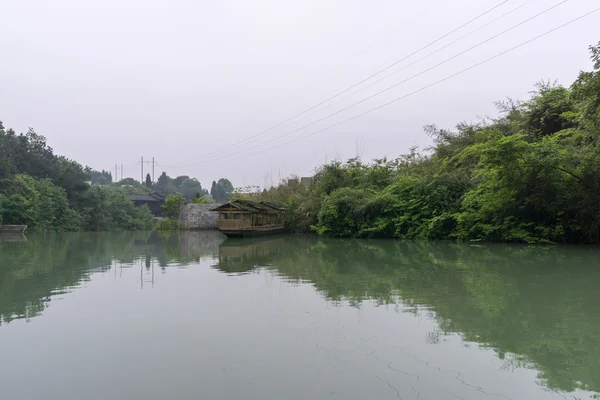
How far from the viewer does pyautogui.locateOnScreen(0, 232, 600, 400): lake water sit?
2.94m

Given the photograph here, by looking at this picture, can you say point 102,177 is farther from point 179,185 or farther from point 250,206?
point 250,206

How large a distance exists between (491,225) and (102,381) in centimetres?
1387

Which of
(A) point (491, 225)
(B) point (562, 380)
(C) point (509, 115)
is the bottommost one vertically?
(B) point (562, 380)

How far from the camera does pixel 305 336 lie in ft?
13.4

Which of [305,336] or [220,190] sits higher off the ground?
[220,190]

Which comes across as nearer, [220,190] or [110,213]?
[110,213]

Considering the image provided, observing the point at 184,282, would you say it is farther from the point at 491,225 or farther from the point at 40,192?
the point at 40,192

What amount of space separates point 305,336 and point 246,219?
61.5ft

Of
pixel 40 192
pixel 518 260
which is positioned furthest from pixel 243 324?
pixel 40 192

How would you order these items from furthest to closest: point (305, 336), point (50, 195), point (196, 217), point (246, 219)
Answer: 1. point (196, 217)
2. point (50, 195)
3. point (246, 219)
4. point (305, 336)

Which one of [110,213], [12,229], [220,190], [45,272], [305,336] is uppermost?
[220,190]

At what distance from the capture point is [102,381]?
309 cm

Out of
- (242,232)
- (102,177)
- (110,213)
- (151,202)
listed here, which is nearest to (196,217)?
(110,213)

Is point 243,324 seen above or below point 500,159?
below
